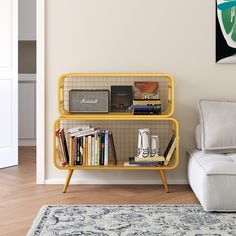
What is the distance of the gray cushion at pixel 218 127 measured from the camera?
3.66m

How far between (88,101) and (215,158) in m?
1.03

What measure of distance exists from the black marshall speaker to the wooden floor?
0.61 meters

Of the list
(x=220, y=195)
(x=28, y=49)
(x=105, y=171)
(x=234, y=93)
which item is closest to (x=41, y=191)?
(x=105, y=171)

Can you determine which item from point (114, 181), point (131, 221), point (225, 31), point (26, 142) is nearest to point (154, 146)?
point (114, 181)

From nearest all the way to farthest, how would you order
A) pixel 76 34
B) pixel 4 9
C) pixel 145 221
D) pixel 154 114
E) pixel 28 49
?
1. pixel 145 221
2. pixel 154 114
3. pixel 76 34
4. pixel 4 9
5. pixel 28 49

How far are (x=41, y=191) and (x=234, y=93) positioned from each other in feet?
5.50

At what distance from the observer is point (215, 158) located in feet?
11.3

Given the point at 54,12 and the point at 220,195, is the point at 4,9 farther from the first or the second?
the point at 220,195

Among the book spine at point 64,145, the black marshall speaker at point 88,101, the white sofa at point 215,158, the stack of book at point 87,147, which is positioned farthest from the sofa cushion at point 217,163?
the book spine at point 64,145

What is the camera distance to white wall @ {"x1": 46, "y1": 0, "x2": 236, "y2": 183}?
4.02 metres

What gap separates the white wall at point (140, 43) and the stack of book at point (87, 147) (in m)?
0.37

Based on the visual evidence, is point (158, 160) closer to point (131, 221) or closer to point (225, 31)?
point (131, 221)

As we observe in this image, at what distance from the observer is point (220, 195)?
3.18 m

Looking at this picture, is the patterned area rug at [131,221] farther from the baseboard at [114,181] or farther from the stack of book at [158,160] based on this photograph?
the baseboard at [114,181]
